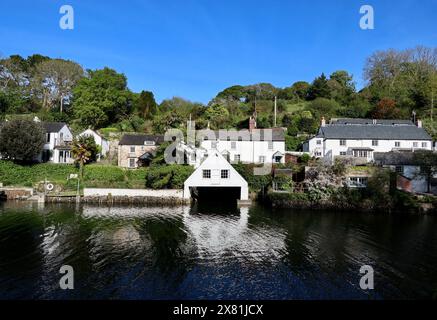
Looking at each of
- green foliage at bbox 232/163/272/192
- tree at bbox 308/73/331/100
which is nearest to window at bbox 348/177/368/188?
green foliage at bbox 232/163/272/192

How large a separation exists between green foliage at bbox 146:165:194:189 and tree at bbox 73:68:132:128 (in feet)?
116

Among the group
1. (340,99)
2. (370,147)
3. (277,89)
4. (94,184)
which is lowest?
(94,184)

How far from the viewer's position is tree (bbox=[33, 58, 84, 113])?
8381 cm

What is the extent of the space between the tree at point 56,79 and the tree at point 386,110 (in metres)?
80.3

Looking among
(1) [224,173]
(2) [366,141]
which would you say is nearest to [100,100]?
(1) [224,173]

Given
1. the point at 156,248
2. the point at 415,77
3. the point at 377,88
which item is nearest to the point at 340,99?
the point at 377,88

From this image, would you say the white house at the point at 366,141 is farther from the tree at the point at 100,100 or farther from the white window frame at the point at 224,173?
the tree at the point at 100,100

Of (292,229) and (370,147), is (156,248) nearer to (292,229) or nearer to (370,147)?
(292,229)

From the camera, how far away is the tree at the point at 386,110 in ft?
253

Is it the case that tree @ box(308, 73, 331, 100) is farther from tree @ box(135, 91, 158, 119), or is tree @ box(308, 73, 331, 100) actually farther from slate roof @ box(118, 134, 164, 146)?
slate roof @ box(118, 134, 164, 146)

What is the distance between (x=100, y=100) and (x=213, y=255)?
209ft
